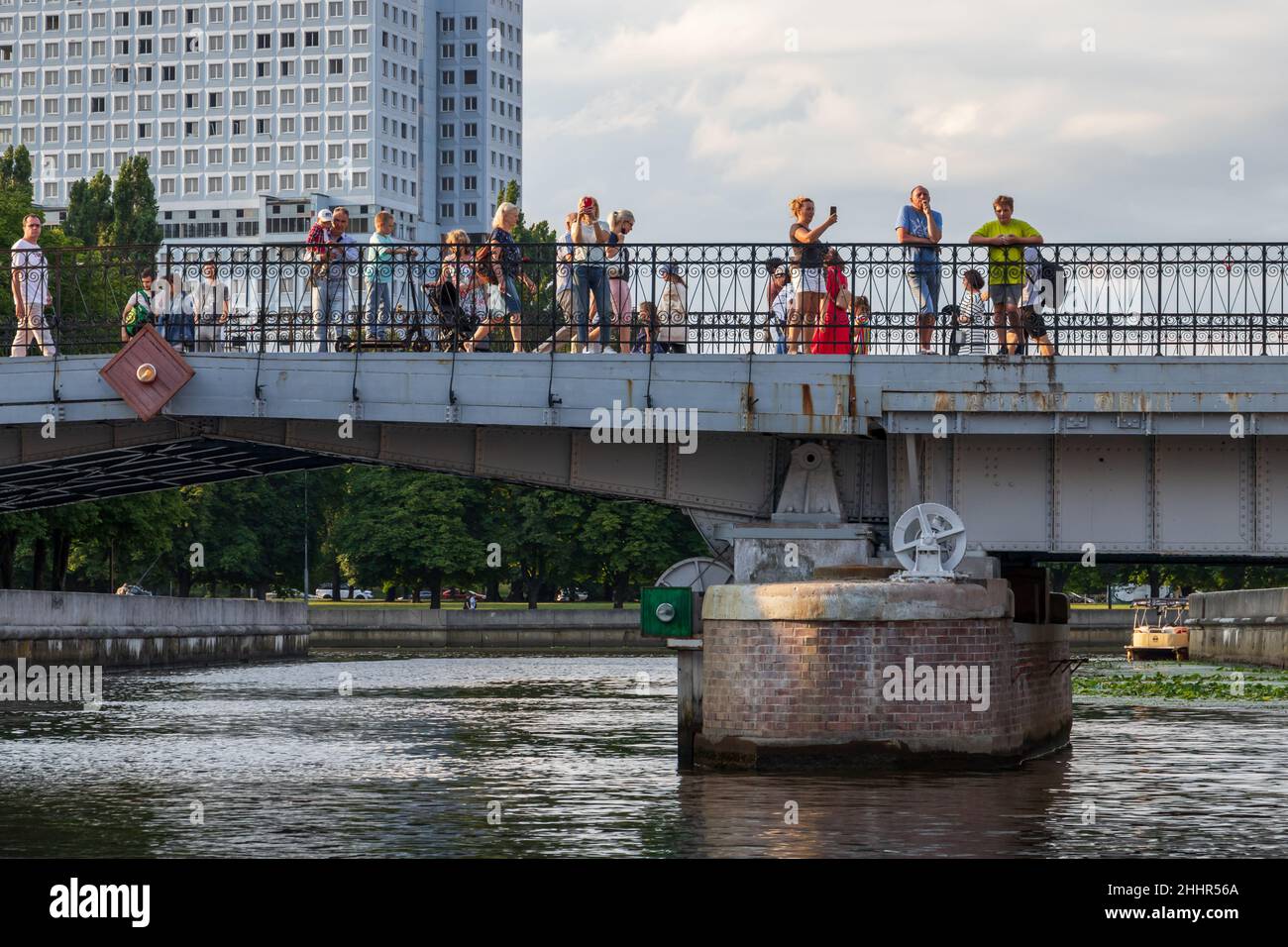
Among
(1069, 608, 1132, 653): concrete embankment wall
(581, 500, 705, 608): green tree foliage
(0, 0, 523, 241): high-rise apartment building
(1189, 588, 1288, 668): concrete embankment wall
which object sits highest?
(0, 0, 523, 241): high-rise apartment building

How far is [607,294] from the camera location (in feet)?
83.3

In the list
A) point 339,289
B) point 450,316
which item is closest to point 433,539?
Result: point 339,289

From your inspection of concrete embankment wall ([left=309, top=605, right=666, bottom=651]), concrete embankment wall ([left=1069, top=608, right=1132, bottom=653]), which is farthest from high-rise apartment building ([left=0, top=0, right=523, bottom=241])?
concrete embankment wall ([left=1069, top=608, right=1132, bottom=653])

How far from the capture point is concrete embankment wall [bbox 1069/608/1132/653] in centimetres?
8044

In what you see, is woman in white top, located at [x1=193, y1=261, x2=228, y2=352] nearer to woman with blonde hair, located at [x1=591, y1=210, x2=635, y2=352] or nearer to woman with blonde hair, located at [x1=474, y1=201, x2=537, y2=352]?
woman with blonde hair, located at [x1=474, y1=201, x2=537, y2=352]

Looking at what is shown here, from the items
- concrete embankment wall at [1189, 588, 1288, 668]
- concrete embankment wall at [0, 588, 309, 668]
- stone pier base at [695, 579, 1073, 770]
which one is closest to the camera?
stone pier base at [695, 579, 1073, 770]

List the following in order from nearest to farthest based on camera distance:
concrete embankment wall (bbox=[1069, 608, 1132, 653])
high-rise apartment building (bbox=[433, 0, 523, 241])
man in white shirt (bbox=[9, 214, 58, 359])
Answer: man in white shirt (bbox=[9, 214, 58, 359])
concrete embankment wall (bbox=[1069, 608, 1132, 653])
high-rise apartment building (bbox=[433, 0, 523, 241])

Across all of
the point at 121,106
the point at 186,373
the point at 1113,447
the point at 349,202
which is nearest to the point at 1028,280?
the point at 1113,447

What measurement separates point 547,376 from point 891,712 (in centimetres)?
559

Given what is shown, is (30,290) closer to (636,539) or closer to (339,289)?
(339,289)

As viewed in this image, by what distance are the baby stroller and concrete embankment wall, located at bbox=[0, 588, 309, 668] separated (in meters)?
18.7

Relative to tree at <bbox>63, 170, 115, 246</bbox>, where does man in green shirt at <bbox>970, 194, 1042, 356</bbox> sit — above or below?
below
